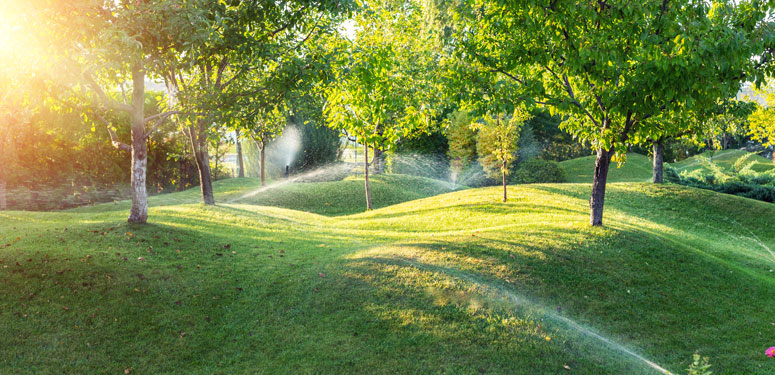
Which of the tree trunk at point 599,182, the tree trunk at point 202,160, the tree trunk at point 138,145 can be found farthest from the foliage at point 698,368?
the tree trunk at point 202,160

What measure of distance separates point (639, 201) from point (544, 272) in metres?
13.0

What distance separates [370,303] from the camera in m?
7.27

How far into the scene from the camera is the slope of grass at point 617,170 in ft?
102

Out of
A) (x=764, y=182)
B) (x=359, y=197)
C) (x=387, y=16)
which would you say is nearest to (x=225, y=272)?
(x=387, y=16)

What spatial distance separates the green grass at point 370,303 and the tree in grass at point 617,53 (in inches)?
112

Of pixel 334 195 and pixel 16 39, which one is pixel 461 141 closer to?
pixel 334 195

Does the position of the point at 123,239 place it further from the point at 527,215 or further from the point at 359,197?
the point at 359,197

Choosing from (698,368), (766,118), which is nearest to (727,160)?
(766,118)

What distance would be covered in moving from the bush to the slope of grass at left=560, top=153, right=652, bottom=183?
286 centimetres

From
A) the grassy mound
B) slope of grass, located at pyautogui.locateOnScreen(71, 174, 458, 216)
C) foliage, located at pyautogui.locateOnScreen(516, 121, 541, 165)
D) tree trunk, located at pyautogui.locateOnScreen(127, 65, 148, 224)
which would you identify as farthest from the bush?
tree trunk, located at pyautogui.locateOnScreen(127, 65, 148, 224)

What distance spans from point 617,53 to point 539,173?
22.1 metres

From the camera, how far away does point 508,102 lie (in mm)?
9656

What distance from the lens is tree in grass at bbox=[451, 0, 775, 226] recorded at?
7316mm

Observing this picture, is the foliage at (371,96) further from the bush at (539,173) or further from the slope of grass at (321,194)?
the bush at (539,173)
